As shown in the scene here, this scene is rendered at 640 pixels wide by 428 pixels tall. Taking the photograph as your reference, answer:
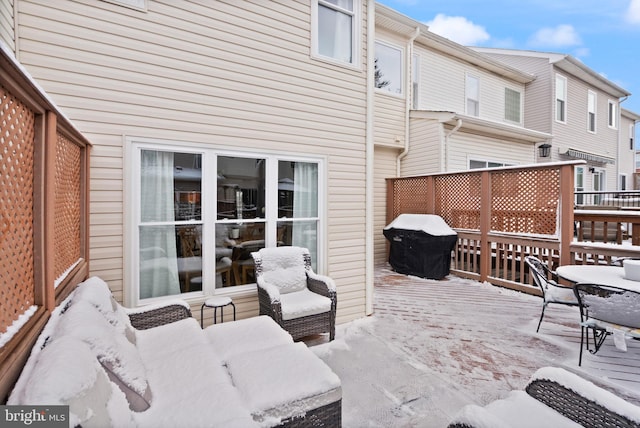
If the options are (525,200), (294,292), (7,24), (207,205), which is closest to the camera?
(7,24)

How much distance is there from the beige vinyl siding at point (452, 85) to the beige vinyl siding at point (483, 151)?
1.25m

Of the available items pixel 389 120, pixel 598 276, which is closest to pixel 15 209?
pixel 598 276

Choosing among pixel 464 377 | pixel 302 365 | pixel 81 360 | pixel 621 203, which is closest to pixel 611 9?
pixel 621 203

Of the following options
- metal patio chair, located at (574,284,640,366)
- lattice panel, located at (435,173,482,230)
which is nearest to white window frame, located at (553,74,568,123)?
lattice panel, located at (435,173,482,230)

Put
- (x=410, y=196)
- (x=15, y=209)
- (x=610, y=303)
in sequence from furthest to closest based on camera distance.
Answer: (x=410, y=196), (x=610, y=303), (x=15, y=209)

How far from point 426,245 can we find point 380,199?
2.10m

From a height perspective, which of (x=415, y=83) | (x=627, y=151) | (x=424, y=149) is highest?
(x=415, y=83)

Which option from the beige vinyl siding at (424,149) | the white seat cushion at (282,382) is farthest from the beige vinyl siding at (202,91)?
the beige vinyl siding at (424,149)

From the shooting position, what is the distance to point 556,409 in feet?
5.42

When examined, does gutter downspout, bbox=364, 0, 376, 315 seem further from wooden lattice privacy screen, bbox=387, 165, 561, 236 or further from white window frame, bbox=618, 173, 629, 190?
white window frame, bbox=618, 173, 629, 190

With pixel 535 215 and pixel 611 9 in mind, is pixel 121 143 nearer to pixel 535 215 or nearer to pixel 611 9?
pixel 535 215

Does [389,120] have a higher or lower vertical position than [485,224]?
higher

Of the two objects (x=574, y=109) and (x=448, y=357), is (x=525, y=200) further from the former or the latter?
(x=574, y=109)

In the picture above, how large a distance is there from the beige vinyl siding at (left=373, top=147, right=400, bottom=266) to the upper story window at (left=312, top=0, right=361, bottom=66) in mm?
3950
